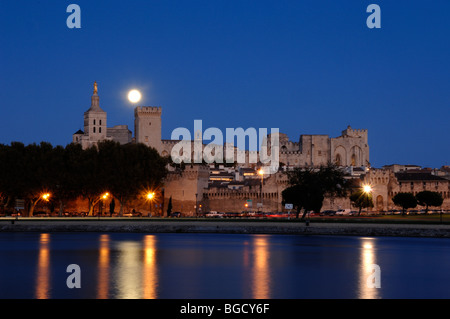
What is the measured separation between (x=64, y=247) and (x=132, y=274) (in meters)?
11.7

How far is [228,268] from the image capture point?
982 inches

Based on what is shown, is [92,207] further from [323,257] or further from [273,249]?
[323,257]

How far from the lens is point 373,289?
64.8 ft

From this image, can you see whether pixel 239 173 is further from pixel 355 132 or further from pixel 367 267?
pixel 367 267

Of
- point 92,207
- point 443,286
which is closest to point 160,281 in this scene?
point 443,286

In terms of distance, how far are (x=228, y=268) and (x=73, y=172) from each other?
47.1 metres

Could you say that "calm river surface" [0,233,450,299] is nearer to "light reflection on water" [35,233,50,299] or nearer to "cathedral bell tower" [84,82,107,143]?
"light reflection on water" [35,233,50,299]

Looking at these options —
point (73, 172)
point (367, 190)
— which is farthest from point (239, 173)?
point (73, 172)

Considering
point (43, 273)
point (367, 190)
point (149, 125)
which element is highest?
point (149, 125)

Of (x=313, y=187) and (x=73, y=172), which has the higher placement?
(x=73, y=172)

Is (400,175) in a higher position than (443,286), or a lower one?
higher

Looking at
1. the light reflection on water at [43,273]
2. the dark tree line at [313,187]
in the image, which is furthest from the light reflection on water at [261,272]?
the dark tree line at [313,187]

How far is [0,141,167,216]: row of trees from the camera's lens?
218 feet

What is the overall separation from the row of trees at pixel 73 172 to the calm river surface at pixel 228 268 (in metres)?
28.3
